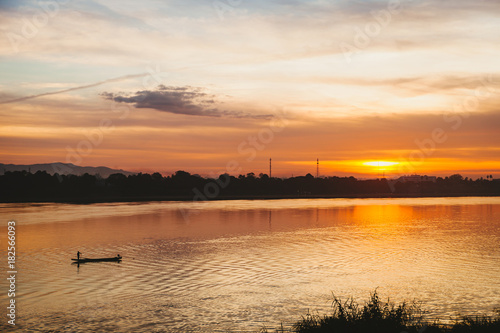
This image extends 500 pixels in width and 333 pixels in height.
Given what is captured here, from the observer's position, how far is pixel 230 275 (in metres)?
35.6

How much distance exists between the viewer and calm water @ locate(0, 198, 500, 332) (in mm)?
25141

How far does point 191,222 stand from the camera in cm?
8175

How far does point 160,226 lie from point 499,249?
4670cm

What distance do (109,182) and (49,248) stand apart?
12962cm

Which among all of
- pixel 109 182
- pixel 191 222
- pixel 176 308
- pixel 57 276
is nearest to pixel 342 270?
pixel 176 308

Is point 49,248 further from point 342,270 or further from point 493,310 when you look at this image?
point 493,310

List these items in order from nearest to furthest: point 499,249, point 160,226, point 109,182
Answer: point 499,249
point 160,226
point 109,182

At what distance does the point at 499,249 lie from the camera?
163ft

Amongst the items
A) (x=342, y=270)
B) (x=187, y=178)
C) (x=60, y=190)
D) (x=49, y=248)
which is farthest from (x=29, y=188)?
(x=342, y=270)

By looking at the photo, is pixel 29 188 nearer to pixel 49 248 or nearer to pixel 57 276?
pixel 49 248

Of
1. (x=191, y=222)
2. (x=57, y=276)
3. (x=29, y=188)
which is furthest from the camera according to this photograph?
(x=29, y=188)

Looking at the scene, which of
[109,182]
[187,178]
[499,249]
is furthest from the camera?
[187,178]

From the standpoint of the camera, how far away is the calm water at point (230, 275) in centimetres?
2514

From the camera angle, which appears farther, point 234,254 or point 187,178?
point 187,178
